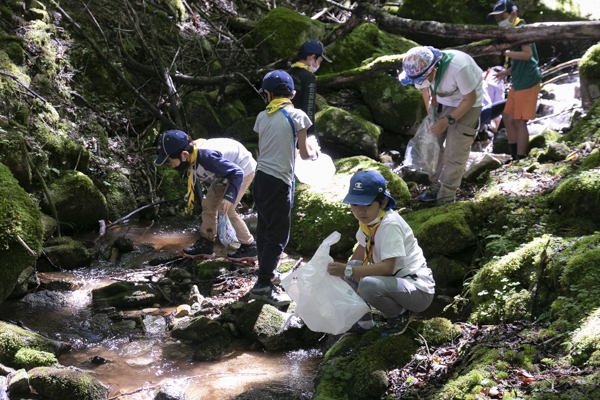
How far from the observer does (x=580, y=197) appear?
213 inches

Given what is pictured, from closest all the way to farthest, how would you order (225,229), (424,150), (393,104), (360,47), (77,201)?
(225,229) < (424,150) < (77,201) < (393,104) < (360,47)

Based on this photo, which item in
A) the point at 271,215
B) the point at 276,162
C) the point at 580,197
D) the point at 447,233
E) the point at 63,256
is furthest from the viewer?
the point at 63,256

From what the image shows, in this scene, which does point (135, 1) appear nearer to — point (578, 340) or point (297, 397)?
point (297, 397)

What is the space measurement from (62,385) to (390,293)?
234cm

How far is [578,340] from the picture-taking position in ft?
11.3

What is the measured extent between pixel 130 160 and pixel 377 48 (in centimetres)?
594

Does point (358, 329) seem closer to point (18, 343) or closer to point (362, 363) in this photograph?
point (362, 363)

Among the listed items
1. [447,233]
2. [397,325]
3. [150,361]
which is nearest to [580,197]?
[447,233]

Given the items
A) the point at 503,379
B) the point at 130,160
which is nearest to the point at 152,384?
the point at 503,379

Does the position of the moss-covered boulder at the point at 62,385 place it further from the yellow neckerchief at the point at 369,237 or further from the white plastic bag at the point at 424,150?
the white plastic bag at the point at 424,150

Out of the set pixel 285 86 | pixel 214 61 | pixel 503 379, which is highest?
pixel 214 61

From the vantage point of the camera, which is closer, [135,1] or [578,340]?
[578,340]

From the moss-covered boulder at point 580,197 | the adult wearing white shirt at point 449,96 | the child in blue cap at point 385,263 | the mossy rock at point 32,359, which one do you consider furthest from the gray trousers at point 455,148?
the mossy rock at point 32,359

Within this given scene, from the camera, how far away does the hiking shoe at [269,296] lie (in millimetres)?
5277
